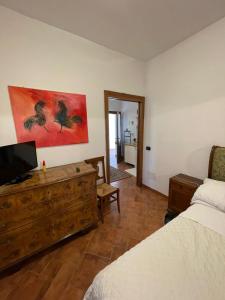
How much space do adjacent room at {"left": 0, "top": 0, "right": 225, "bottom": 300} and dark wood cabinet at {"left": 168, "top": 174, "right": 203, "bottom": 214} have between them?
0.6 inches

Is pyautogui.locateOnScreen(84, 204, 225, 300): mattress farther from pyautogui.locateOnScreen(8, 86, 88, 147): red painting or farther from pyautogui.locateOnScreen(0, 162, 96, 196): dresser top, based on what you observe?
pyautogui.locateOnScreen(8, 86, 88, 147): red painting

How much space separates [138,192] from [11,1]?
353 cm

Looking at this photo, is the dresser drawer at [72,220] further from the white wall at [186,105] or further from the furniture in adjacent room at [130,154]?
the furniture in adjacent room at [130,154]

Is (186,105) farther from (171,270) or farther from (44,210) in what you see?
(44,210)

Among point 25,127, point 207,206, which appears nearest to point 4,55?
point 25,127

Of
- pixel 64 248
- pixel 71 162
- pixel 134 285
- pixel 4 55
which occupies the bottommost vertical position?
pixel 64 248

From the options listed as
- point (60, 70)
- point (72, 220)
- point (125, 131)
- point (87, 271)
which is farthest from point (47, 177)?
point (125, 131)

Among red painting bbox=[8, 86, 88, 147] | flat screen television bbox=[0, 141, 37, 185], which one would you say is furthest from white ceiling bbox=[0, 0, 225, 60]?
flat screen television bbox=[0, 141, 37, 185]

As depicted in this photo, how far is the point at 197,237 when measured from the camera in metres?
1.19

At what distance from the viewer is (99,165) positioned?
266cm

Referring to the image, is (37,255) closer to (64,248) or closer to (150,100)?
(64,248)

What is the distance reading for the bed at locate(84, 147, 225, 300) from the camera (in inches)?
32.0

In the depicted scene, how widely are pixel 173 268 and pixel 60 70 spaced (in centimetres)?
250

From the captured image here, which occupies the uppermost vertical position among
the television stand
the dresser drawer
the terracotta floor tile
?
the television stand
